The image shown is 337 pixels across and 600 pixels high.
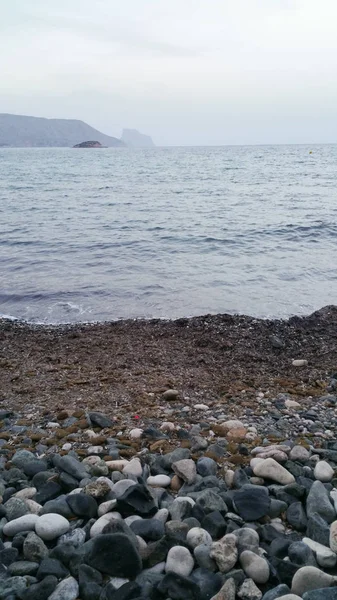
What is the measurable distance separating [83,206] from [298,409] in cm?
1806

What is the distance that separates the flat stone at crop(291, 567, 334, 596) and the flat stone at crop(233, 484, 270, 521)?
55cm

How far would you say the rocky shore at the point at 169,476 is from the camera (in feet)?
8.23

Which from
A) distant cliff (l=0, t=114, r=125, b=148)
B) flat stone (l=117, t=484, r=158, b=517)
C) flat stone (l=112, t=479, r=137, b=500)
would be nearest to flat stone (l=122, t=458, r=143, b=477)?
flat stone (l=112, t=479, r=137, b=500)

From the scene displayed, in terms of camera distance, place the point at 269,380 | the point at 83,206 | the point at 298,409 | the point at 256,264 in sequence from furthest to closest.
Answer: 1. the point at 83,206
2. the point at 256,264
3. the point at 269,380
4. the point at 298,409

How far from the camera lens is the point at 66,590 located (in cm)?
243

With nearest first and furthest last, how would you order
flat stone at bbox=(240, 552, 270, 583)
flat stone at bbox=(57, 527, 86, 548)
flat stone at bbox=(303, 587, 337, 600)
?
1. flat stone at bbox=(303, 587, 337, 600)
2. flat stone at bbox=(240, 552, 270, 583)
3. flat stone at bbox=(57, 527, 86, 548)

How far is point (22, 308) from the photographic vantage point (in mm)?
9141

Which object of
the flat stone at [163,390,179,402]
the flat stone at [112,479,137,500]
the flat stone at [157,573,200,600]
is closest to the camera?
the flat stone at [157,573,200,600]

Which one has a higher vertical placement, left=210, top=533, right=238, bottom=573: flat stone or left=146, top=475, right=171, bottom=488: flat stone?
left=210, top=533, right=238, bottom=573: flat stone

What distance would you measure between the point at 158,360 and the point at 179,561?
3.76 m

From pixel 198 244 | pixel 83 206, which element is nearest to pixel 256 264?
pixel 198 244

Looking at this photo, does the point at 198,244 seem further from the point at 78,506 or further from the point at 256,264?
the point at 78,506

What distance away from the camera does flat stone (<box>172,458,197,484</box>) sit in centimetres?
334

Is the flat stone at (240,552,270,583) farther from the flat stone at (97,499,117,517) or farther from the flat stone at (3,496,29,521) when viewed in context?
the flat stone at (3,496,29,521)
